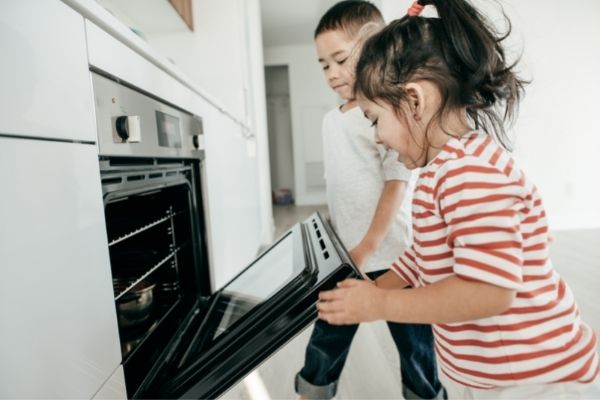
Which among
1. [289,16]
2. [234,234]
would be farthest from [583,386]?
[289,16]

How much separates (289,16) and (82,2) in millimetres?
4155

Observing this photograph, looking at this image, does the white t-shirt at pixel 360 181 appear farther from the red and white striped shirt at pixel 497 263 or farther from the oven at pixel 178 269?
the red and white striped shirt at pixel 497 263

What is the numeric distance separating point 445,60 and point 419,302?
0.35 m

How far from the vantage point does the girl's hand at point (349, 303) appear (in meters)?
0.50

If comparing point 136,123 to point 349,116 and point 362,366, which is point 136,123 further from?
point 362,366

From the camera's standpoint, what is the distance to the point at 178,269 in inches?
40.3

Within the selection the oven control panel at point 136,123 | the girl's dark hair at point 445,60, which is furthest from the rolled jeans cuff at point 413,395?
the oven control panel at point 136,123

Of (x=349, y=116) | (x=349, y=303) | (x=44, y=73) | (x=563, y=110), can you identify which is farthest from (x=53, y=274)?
(x=563, y=110)

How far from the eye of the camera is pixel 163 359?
Result: 0.71 metres

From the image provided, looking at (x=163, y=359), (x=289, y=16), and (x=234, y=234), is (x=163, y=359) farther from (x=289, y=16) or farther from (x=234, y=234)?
(x=289, y=16)

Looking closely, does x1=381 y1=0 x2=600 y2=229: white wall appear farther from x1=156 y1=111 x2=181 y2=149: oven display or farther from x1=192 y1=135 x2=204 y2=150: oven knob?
x1=156 y1=111 x2=181 y2=149: oven display

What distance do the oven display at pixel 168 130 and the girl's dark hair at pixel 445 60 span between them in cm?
45

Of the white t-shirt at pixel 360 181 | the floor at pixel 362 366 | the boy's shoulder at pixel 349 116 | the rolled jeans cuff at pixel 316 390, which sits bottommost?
the floor at pixel 362 366

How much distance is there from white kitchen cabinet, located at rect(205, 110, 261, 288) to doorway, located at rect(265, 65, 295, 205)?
4122mm
